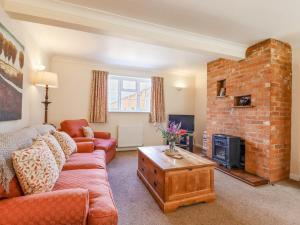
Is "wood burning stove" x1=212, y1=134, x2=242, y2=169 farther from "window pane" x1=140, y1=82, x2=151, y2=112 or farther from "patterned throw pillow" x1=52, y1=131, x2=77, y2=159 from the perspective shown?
"patterned throw pillow" x1=52, y1=131, x2=77, y2=159

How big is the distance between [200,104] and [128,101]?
229 centimetres

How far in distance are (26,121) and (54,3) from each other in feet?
5.86

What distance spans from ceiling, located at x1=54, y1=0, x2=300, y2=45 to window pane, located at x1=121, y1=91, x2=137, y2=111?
112 inches

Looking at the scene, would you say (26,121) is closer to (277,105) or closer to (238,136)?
(238,136)

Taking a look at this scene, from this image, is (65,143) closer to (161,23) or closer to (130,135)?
(161,23)

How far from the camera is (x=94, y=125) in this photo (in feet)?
14.9

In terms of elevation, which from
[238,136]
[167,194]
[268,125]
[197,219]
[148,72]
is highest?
[148,72]

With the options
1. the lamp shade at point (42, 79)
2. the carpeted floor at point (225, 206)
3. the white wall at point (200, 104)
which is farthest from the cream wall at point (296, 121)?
the lamp shade at point (42, 79)

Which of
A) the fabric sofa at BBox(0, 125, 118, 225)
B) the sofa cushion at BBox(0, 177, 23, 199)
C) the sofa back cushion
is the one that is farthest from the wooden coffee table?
the sofa back cushion

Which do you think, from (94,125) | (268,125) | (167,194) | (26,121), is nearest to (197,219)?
(167,194)

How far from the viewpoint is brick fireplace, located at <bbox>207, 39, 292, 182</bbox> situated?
9.07 ft

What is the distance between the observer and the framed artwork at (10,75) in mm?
1848

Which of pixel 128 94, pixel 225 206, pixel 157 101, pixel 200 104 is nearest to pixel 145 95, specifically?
pixel 157 101

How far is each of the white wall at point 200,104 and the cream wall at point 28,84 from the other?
13.8 feet
